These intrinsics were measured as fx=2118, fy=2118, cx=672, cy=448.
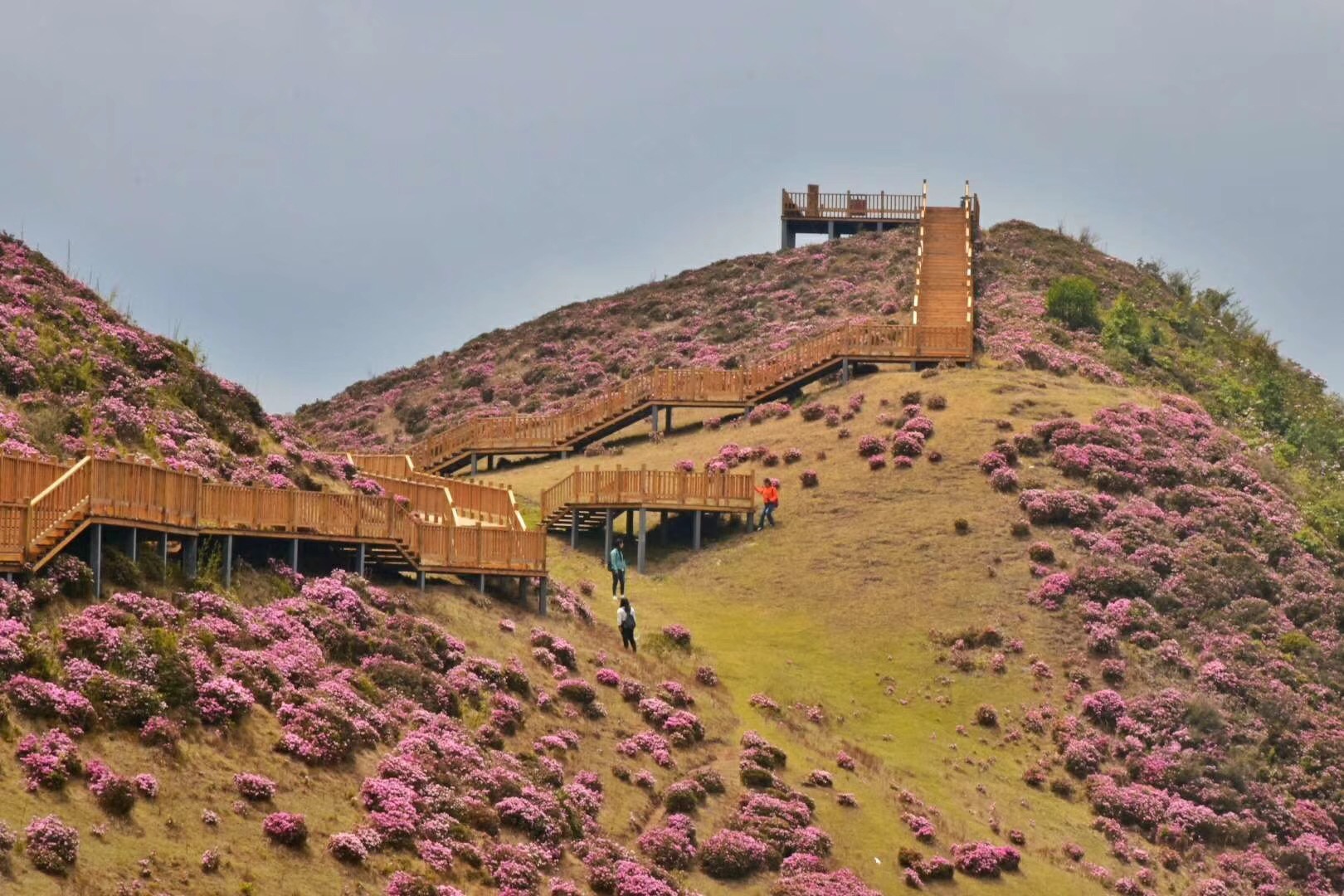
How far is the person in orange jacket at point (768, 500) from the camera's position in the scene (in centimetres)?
6744

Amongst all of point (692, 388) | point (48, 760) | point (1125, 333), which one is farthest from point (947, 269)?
point (48, 760)

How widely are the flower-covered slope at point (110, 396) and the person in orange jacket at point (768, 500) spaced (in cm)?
1483

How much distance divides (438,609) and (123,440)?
887 centimetres

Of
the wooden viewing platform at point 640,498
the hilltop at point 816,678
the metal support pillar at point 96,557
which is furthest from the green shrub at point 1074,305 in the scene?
the metal support pillar at point 96,557

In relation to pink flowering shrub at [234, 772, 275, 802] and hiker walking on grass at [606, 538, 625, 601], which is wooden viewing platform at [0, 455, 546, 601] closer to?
hiker walking on grass at [606, 538, 625, 601]

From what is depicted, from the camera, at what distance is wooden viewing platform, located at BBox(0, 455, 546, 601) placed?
37312 mm

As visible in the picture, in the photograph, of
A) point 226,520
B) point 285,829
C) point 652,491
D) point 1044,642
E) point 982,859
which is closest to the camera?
point 285,829

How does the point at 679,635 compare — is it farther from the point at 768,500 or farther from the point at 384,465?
the point at 384,465

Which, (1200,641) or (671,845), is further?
(1200,641)

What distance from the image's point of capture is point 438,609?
4875cm

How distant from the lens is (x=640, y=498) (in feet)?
217

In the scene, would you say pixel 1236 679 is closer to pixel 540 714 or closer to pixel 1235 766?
pixel 1235 766

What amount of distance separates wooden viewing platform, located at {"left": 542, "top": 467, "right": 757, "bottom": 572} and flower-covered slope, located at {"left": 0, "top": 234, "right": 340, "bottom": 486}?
955cm

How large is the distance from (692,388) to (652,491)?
15.2 metres
